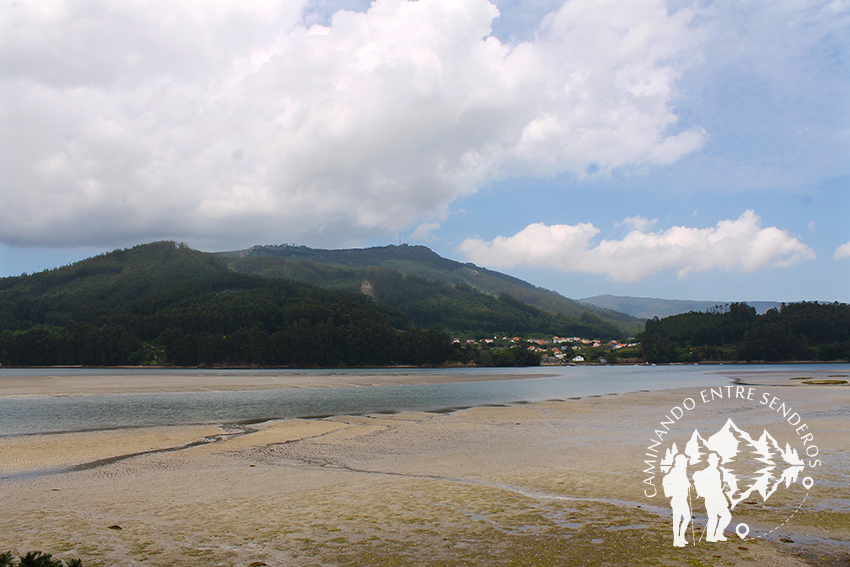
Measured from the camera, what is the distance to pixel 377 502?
12703 millimetres

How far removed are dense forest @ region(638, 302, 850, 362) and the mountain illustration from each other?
17053 cm

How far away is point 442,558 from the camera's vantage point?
8.65m

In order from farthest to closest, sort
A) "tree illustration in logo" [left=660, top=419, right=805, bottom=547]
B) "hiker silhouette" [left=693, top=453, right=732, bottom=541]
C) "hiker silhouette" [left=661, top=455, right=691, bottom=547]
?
"tree illustration in logo" [left=660, top=419, right=805, bottom=547] < "hiker silhouette" [left=693, top=453, right=732, bottom=541] < "hiker silhouette" [left=661, top=455, right=691, bottom=547]

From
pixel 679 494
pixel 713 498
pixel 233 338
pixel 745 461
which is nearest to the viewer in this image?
pixel 713 498

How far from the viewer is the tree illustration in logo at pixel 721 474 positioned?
36.6ft

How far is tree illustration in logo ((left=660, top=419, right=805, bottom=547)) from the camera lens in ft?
36.6

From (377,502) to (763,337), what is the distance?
188m

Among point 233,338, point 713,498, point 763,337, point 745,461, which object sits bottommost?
point 745,461

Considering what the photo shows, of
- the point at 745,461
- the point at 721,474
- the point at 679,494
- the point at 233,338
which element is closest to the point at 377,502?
the point at 679,494

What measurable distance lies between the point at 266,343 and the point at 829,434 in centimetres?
14018

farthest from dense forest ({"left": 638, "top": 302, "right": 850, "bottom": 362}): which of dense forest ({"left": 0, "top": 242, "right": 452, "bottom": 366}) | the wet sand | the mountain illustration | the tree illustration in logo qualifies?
the tree illustration in logo

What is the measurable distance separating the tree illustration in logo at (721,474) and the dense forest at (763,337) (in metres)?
172

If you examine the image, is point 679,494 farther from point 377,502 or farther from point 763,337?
point 763,337

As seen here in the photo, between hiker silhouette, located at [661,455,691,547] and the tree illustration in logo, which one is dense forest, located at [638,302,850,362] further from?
hiker silhouette, located at [661,455,691,547]
